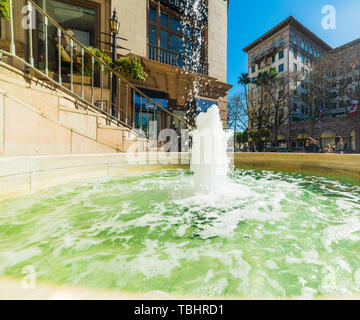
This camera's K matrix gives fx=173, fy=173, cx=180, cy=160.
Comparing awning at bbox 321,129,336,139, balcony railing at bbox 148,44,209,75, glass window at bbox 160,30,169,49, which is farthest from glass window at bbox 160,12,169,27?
awning at bbox 321,129,336,139

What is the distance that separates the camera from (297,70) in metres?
32.2

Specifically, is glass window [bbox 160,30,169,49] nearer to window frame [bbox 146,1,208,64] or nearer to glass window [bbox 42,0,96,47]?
window frame [bbox 146,1,208,64]

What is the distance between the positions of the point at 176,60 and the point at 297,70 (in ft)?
103

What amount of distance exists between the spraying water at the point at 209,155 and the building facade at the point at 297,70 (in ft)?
94.0

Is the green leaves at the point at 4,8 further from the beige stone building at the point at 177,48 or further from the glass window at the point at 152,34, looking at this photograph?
the glass window at the point at 152,34

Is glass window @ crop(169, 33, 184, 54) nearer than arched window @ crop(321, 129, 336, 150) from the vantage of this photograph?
Yes

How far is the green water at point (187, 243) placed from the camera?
3.76 ft

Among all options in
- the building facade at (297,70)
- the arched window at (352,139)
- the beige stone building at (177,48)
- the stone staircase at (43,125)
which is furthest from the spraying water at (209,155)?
the arched window at (352,139)

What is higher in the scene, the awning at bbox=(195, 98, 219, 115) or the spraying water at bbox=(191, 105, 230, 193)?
the awning at bbox=(195, 98, 219, 115)

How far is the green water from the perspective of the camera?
115 cm

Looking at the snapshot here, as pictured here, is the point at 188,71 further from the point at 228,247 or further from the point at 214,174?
the point at 228,247

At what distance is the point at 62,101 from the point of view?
15.3ft

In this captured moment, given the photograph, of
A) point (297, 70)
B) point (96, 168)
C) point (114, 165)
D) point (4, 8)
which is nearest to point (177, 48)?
point (4, 8)

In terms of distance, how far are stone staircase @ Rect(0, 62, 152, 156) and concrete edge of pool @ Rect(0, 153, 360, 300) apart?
920 mm
